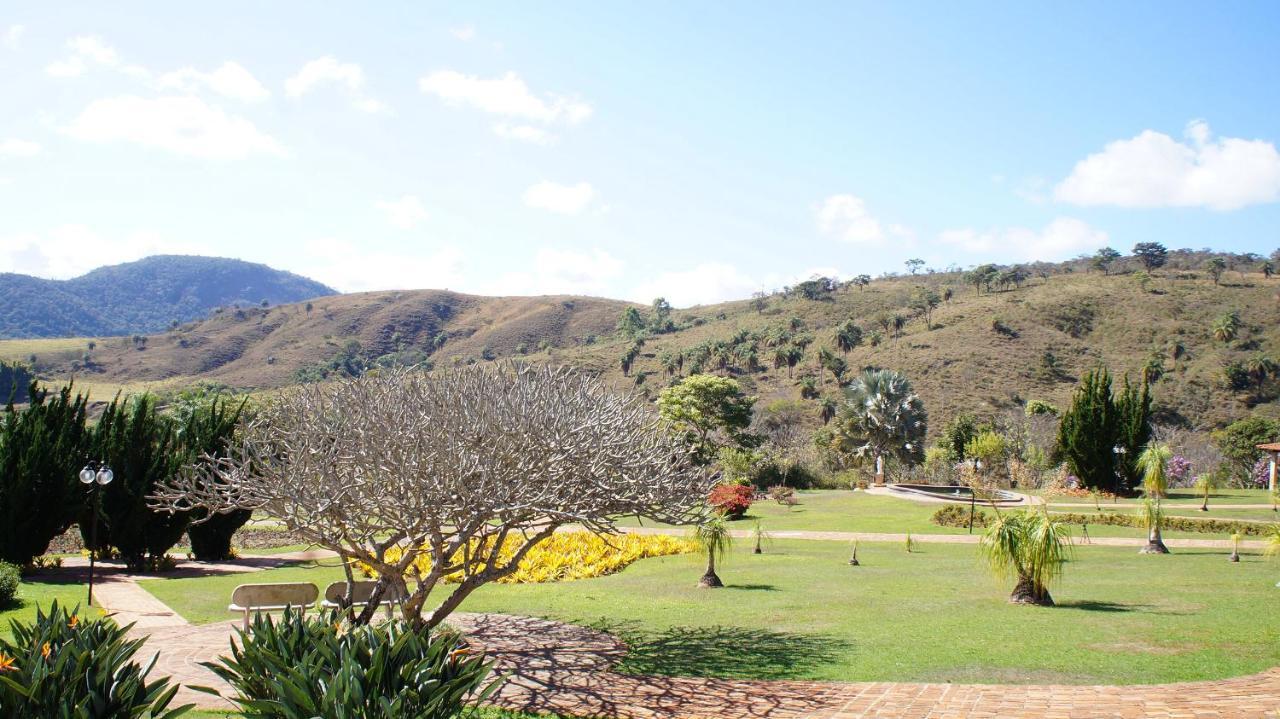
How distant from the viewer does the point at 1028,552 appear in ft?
44.7

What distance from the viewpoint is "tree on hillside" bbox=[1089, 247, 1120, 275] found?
3649 inches

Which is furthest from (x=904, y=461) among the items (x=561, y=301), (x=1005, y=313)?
(x=561, y=301)

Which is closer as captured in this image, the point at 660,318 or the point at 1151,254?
the point at 1151,254

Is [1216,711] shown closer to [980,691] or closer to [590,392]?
[980,691]

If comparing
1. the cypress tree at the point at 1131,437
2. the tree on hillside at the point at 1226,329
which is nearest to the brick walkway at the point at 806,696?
the cypress tree at the point at 1131,437

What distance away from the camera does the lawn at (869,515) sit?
27.7 metres

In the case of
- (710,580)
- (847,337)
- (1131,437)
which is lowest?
(710,580)

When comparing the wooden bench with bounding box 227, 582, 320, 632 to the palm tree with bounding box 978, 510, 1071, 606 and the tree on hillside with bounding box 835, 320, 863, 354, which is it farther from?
the tree on hillside with bounding box 835, 320, 863, 354

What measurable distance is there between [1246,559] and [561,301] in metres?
112

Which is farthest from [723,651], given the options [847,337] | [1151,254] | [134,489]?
[1151,254]

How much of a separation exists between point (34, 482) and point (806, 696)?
1701 cm

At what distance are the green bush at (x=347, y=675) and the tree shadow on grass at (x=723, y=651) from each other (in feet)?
13.8

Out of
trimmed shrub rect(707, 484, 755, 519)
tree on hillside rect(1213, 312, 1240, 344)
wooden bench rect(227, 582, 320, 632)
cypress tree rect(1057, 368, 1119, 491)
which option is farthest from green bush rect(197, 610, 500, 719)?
tree on hillside rect(1213, 312, 1240, 344)

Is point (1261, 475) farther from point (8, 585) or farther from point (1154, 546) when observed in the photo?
point (8, 585)
